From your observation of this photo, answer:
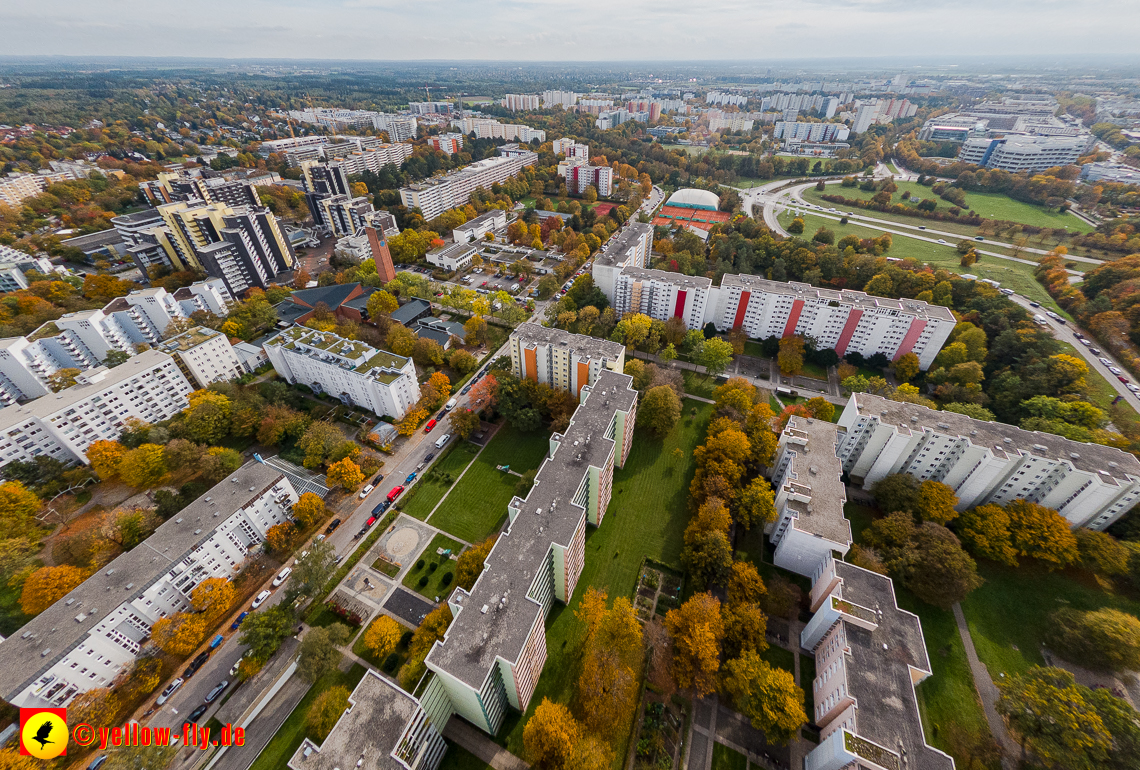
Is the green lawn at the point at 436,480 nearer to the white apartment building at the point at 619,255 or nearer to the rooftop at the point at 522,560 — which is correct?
the rooftop at the point at 522,560

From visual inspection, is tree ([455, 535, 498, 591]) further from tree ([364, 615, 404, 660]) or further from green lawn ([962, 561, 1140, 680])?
green lawn ([962, 561, 1140, 680])

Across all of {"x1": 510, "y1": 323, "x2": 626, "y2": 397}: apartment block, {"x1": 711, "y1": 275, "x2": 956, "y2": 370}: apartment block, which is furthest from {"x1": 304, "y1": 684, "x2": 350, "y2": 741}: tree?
{"x1": 711, "y1": 275, "x2": 956, "y2": 370}: apartment block

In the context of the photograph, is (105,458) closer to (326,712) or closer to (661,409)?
(326,712)

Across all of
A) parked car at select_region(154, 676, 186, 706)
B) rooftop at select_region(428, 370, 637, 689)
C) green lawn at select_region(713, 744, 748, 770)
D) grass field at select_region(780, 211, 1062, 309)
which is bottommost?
green lawn at select_region(713, 744, 748, 770)

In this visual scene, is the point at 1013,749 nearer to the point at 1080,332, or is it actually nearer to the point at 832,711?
the point at 832,711

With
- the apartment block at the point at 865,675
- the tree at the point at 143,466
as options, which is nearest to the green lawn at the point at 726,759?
the apartment block at the point at 865,675

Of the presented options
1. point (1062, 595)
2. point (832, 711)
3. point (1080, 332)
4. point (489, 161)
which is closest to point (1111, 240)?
point (1080, 332)
